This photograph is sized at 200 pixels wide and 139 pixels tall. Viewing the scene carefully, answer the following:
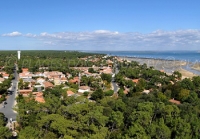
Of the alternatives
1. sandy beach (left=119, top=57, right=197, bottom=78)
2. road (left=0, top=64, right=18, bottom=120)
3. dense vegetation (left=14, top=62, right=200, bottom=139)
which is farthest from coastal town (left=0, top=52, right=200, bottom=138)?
sandy beach (left=119, top=57, right=197, bottom=78)

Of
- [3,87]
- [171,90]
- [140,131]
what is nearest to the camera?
[140,131]

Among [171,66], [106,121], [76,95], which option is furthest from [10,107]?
[171,66]

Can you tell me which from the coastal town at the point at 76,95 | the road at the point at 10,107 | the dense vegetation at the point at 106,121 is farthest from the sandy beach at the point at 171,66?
the dense vegetation at the point at 106,121

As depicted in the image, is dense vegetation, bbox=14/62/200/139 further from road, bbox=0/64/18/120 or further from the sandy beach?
the sandy beach

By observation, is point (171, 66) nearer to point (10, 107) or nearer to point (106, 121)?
point (10, 107)

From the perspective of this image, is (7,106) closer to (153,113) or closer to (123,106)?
(123,106)

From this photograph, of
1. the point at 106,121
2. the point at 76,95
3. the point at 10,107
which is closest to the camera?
the point at 106,121

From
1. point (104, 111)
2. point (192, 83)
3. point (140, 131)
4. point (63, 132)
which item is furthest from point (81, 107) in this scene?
point (192, 83)

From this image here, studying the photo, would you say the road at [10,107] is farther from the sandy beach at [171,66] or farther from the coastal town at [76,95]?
the sandy beach at [171,66]

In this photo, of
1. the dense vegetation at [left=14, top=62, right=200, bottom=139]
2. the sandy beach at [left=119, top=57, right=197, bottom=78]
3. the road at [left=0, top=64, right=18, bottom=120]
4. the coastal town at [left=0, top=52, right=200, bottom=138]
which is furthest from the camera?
the sandy beach at [left=119, top=57, right=197, bottom=78]

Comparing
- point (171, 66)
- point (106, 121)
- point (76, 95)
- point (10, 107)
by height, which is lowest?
point (10, 107)

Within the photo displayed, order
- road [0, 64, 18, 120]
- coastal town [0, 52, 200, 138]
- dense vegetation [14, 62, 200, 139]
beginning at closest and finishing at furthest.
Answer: dense vegetation [14, 62, 200, 139], coastal town [0, 52, 200, 138], road [0, 64, 18, 120]
